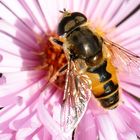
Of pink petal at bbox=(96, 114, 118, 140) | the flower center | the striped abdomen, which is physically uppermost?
the flower center

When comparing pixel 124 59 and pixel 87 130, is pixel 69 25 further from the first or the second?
pixel 87 130

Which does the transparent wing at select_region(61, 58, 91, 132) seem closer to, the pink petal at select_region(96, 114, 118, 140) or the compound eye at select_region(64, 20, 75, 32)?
the compound eye at select_region(64, 20, 75, 32)

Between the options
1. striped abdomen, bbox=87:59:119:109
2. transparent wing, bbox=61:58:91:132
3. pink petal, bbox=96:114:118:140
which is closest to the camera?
transparent wing, bbox=61:58:91:132

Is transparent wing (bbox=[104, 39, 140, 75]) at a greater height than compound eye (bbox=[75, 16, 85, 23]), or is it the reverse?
compound eye (bbox=[75, 16, 85, 23])

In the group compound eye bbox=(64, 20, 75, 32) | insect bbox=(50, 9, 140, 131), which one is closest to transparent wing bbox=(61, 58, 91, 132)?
insect bbox=(50, 9, 140, 131)

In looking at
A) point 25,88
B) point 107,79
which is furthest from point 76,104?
point 25,88

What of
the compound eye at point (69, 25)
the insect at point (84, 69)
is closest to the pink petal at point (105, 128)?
the insect at point (84, 69)

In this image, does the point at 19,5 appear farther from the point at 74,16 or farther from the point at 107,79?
the point at 107,79

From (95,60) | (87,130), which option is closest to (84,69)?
(95,60)
